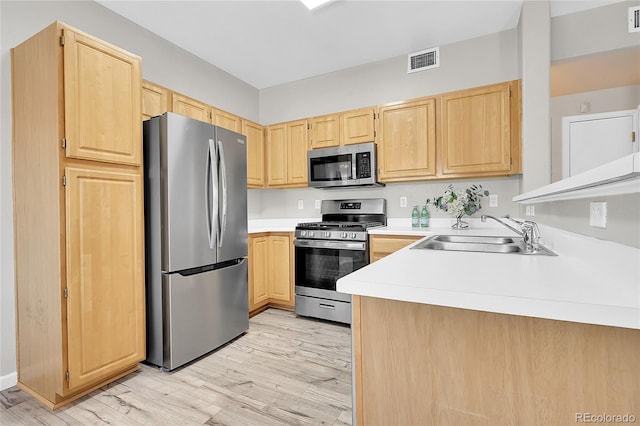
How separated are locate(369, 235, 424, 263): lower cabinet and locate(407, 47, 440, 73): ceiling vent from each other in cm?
184

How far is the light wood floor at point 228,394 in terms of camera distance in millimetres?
1555

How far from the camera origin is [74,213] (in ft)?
5.46

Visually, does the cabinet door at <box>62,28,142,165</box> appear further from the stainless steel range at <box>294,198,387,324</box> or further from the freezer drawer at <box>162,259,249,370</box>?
the stainless steel range at <box>294,198,387,324</box>

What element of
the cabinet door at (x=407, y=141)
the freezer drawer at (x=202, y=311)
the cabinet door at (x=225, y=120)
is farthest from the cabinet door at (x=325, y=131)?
the freezer drawer at (x=202, y=311)

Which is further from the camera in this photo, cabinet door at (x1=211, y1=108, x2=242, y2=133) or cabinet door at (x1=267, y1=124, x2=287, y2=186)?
cabinet door at (x1=267, y1=124, x2=287, y2=186)

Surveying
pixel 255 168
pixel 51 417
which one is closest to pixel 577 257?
pixel 51 417

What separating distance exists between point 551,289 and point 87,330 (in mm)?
2242

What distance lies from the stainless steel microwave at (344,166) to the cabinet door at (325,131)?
0.11 meters

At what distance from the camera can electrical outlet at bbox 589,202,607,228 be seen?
90 centimetres

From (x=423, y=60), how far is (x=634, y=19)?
1.57m

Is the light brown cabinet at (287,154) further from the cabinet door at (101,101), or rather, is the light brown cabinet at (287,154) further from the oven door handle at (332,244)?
the cabinet door at (101,101)

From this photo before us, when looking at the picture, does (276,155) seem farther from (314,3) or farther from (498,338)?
(498,338)

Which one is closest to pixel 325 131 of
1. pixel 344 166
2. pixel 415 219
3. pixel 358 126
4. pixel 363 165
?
pixel 358 126

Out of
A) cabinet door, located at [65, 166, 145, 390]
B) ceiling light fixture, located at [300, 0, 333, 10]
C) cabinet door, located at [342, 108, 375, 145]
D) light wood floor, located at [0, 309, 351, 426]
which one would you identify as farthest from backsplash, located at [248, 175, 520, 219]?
cabinet door, located at [65, 166, 145, 390]
